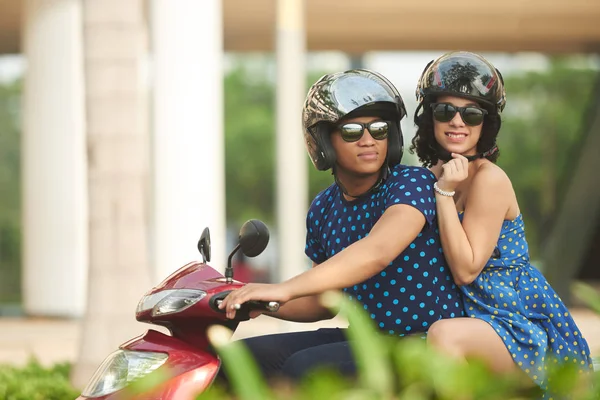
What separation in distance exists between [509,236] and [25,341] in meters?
10.2

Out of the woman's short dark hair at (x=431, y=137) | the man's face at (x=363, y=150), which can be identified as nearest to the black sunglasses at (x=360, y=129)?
the man's face at (x=363, y=150)

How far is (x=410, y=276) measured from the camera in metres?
2.69

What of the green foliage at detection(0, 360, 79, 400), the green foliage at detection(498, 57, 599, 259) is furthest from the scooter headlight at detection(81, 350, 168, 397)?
the green foliage at detection(498, 57, 599, 259)

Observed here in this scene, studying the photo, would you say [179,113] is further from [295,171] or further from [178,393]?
[178,393]

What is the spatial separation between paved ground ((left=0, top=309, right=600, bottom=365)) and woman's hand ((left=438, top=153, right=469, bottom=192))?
7.03 meters

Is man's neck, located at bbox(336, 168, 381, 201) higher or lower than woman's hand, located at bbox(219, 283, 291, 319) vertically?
higher

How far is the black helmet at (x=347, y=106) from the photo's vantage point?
2648 mm

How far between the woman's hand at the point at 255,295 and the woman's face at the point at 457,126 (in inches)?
24.1

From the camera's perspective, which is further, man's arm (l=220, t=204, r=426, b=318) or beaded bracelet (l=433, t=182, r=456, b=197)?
beaded bracelet (l=433, t=182, r=456, b=197)

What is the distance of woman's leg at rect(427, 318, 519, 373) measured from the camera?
2434mm

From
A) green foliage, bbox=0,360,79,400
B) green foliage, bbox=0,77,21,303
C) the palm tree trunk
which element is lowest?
green foliage, bbox=0,77,21,303

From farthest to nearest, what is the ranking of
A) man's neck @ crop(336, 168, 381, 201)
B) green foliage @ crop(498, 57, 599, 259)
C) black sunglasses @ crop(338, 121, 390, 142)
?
green foliage @ crop(498, 57, 599, 259)
man's neck @ crop(336, 168, 381, 201)
black sunglasses @ crop(338, 121, 390, 142)

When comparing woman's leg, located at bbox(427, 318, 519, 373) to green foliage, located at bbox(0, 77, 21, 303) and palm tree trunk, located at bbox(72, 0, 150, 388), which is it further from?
green foliage, located at bbox(0, 77, 21, 303)

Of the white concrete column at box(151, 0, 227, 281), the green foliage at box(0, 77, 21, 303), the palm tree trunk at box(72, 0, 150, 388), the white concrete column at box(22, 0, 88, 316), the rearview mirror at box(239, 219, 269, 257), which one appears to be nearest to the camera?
the rearview mirror at box(239, 219, 269, 257)
